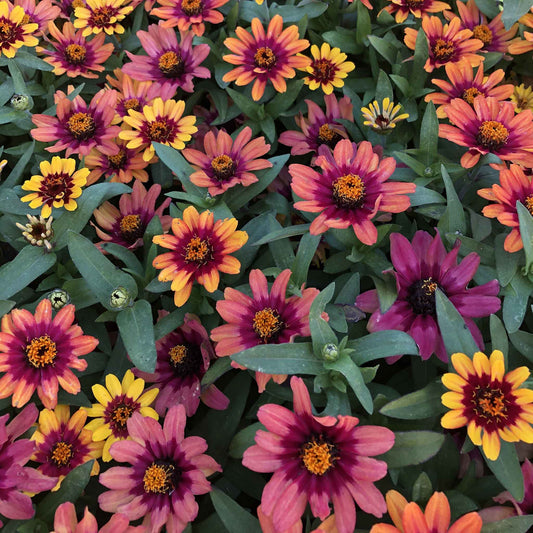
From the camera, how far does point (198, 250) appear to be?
1046 millimetres

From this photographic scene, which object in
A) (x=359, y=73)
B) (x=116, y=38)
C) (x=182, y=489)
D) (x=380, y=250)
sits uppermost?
(x=116, y=38)

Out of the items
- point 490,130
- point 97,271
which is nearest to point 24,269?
point 97,271

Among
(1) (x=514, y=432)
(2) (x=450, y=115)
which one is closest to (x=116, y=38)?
(2) (x=450, y=115)

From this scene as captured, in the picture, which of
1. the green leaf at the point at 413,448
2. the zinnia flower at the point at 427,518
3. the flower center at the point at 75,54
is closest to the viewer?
the zinnia flower at the point at 427,518

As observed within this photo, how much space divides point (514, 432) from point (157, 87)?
119 cm

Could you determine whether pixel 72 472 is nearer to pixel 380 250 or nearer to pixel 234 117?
pixel 380 250

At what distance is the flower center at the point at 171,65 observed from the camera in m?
1.45

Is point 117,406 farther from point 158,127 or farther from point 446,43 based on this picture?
point 446,43

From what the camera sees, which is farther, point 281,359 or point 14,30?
point 14,30

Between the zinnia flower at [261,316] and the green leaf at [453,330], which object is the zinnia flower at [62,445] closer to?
the zinnia flower at [261,316]

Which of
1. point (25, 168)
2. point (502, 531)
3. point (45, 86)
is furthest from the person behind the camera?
point (45, 86)

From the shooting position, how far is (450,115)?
1.15m

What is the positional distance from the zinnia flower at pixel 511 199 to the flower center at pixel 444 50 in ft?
1.78

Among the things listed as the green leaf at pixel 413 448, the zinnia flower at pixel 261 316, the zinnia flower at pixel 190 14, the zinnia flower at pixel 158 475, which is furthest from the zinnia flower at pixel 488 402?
the zinnia flower at pixel 190 14
